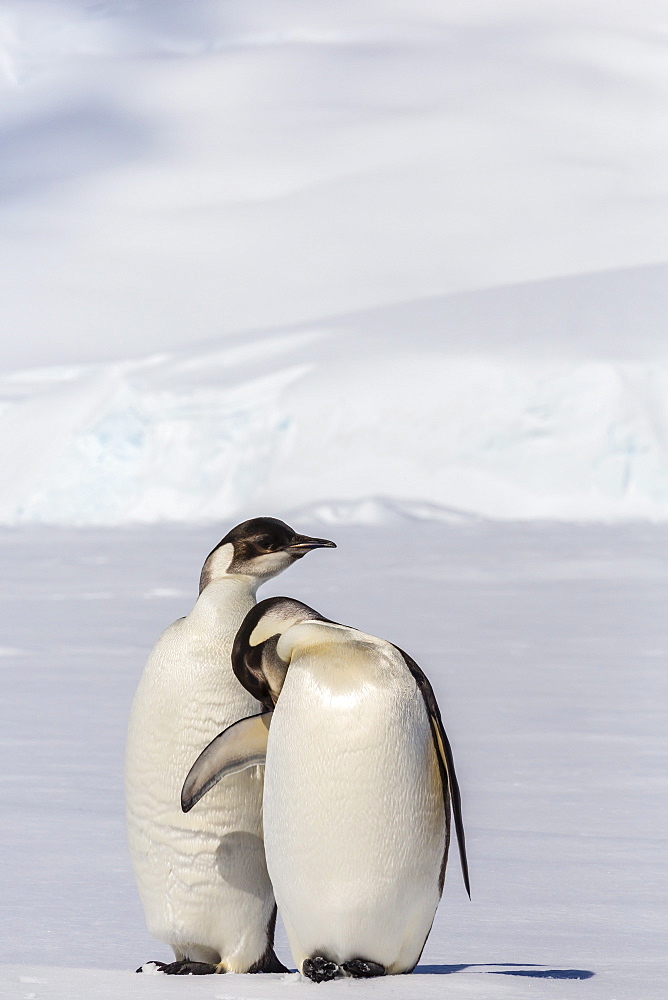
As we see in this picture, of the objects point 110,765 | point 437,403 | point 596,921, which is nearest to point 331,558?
point 437,403

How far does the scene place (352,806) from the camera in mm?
2111

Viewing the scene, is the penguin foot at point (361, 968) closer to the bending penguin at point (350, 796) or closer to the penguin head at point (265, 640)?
the bending penguin at point (350, 796)

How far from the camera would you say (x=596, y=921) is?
291cm

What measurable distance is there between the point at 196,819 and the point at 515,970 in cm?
66

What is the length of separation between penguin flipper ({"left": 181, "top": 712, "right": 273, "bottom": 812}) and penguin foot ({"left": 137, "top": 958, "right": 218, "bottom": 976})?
0.31m

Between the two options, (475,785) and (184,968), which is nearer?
(184,968)

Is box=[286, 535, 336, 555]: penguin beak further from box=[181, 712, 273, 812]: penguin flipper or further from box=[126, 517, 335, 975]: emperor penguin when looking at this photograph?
box=[181, 712, 273, 812]: penguin flipper

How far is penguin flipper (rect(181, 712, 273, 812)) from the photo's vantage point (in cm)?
217

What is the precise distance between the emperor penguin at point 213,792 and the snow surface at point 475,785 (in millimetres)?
224

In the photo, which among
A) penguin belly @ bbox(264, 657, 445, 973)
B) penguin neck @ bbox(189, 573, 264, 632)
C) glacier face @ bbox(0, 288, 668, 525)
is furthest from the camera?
glacier face @ bbox(0, 288, 668, 525)

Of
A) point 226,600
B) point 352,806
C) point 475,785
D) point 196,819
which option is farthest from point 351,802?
point 475,785

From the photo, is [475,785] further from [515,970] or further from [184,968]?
[184,968]

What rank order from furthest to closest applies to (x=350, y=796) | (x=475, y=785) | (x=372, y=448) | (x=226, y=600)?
(x=372, y=448)
(x=475, y=785)
(x=226, y=600)
(x=350, y=796)

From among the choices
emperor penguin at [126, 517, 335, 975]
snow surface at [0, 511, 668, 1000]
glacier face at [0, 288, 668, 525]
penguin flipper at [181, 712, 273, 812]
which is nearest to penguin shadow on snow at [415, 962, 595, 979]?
snow surface at [0, 511, 668, 1000]
